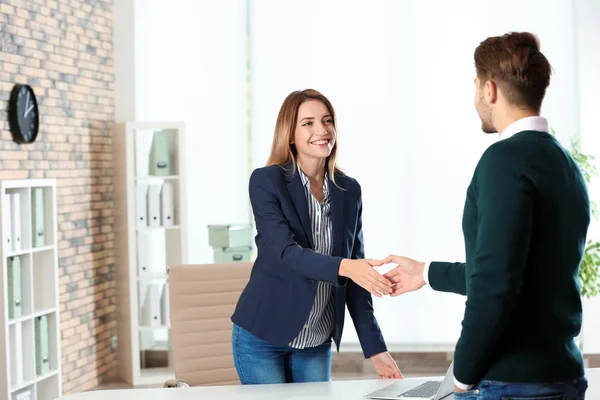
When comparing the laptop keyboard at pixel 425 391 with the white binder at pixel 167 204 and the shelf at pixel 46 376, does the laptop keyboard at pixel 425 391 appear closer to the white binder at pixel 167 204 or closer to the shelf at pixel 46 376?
the shelf at pixel 46 376

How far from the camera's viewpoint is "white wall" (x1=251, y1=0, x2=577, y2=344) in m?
6.84

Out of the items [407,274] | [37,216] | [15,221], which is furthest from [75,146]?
[407,274]

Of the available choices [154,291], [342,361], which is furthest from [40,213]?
[342,361]

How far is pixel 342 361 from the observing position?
6.89m

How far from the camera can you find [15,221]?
195 inches

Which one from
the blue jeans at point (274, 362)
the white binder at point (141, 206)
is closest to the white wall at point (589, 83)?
the white binder at point (141, 206)

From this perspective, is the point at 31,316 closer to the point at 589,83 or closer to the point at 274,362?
the point at 274,362

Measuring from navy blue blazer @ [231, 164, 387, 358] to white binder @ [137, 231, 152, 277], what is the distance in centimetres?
378

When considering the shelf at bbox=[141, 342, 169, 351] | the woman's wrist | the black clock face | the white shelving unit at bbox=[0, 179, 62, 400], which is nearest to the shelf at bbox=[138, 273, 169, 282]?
the shelf at bbox=[141, 342, 169, 351]

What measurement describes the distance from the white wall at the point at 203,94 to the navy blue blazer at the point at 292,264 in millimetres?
4203

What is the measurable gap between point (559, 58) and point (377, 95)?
1476mm

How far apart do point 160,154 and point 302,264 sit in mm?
3954

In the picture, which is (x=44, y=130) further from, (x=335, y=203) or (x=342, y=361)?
(x=335, y=203)

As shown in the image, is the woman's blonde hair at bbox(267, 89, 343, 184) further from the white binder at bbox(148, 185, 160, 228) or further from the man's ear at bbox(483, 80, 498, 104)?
the white binder at bbox(148, 185, 160, 228)
